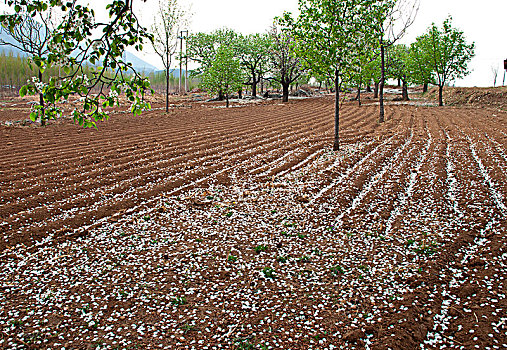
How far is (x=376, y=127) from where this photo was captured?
23.9 m

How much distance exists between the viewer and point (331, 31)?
14.1 meters

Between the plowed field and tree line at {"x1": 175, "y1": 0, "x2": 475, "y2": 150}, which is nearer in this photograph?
the plowed field

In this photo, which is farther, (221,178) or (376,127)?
(376,127)

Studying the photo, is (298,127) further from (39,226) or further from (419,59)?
(419,59)

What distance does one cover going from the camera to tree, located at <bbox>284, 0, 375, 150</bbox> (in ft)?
45.4

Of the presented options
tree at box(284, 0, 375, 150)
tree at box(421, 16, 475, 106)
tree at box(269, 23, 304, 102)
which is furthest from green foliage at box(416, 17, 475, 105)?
tree at box(284, 0, 375, 150)

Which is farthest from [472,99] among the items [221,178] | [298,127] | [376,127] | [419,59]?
[221,178]

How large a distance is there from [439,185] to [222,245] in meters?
7.45

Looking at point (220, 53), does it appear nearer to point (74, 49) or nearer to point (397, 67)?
point (397, 67)

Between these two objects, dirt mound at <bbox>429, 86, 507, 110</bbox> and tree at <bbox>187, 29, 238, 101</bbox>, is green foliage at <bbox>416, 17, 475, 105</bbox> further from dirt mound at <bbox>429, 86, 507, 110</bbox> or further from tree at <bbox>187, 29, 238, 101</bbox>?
tree at <bbox>187, 29, 238, 101</bbox>

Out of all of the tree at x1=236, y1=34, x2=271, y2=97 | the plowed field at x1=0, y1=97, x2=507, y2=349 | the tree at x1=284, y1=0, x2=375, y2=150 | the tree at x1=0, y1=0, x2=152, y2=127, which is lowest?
the plowed field at x1=0, y1=97, x2=507, y2=349

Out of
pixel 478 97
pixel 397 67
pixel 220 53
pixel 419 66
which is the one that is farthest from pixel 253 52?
pixel 478 97

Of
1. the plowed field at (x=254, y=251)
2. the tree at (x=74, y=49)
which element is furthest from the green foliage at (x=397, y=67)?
the tree at (x=74, y=49)

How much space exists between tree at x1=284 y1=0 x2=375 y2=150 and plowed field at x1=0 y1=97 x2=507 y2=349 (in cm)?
398
